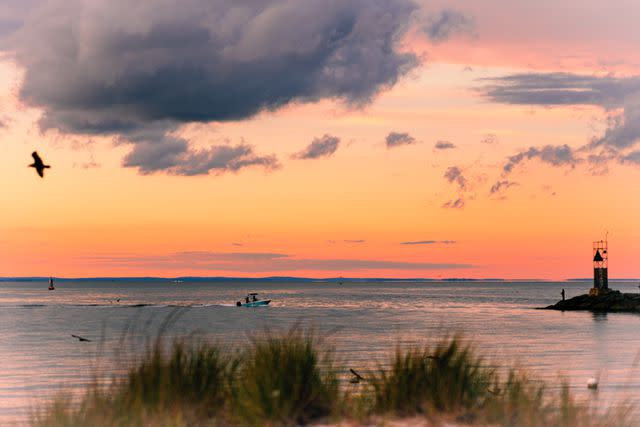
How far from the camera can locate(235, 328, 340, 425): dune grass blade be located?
40.0 ft

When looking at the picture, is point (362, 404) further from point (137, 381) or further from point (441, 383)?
point (137, 381)

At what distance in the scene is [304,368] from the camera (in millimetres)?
12797

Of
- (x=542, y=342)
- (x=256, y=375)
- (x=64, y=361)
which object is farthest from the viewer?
(x=542, y=342)

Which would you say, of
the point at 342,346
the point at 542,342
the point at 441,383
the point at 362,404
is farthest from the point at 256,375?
the point at 542,342

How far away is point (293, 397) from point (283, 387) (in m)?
0.23

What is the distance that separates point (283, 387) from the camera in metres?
12.5

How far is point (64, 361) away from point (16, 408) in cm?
1950

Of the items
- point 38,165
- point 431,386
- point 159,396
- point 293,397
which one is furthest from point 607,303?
point 38,165

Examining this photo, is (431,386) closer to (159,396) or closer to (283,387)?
(283,387)

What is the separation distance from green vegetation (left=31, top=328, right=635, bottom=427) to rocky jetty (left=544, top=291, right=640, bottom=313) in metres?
96.0

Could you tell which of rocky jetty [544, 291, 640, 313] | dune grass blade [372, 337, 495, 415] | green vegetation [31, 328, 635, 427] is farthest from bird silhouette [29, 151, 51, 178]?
rocky jetty [544, 291, 640, 313]

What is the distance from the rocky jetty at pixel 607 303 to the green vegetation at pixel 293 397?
96.0 metres

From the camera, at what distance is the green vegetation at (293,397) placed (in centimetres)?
1206

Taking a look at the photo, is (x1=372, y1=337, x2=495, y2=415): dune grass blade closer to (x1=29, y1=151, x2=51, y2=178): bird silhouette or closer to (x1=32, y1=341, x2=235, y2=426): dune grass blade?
(x1=32, y1=341, x2=235, y2=426): dune grass blade
